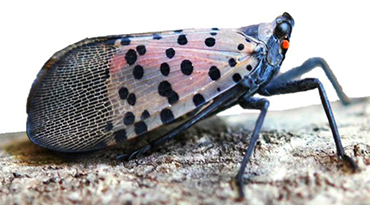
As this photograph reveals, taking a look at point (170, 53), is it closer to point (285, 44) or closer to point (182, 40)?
point (182, 40)

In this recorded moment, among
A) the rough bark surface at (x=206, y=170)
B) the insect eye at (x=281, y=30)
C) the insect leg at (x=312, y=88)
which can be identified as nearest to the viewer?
the rough bark surface at (x=206, y=170)

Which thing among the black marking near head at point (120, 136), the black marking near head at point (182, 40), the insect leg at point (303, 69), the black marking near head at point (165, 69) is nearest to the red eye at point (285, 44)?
the insect leg at point (303, 69)

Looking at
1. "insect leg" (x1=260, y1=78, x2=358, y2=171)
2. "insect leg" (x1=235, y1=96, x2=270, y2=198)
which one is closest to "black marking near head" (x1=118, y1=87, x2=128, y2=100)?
"insect leg" (x1=235, y1=96, x2=270, y2=198)

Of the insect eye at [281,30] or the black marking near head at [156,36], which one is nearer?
the black marking near head at [156,36]

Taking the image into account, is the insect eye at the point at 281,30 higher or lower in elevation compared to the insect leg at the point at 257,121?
higher

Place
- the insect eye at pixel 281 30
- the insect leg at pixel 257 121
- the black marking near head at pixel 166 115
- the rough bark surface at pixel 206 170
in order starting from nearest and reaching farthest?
the rough bark surface at pixel 206 170, the insect leg at pixel 257 121, the black marking near head at pixel 166 115, the insect eye at pixel 281 30

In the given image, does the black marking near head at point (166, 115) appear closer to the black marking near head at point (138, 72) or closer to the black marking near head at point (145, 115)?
the black marking near head at point (145, 115)

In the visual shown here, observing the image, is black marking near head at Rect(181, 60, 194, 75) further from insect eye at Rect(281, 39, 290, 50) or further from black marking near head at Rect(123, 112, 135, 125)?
insect eye at Rect(281, 39, 290, 50)
